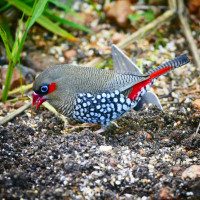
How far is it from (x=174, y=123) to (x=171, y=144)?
0.33 metres

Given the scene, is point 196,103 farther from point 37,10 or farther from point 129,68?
point 37,10

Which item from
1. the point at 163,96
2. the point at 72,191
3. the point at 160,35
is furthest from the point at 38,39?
the point at 72,191

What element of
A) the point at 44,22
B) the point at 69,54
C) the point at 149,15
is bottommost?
the point at 69,54

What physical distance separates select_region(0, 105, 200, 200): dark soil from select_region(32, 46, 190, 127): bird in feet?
0.74

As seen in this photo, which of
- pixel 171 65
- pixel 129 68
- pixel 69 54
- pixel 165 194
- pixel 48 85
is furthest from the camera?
pixel 69 54

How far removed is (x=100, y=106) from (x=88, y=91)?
6.1 inches

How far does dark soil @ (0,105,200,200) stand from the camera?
232 centimetres

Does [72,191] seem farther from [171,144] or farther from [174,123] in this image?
[174,123]

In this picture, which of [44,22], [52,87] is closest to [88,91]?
[52,87]

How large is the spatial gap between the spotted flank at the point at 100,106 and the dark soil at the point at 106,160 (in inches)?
8.1

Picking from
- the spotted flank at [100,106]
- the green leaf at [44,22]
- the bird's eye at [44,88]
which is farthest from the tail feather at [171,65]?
the green leaf at [44,22]

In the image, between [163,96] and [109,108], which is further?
[163,96]

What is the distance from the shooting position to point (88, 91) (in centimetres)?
304

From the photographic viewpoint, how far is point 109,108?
3055 mm
